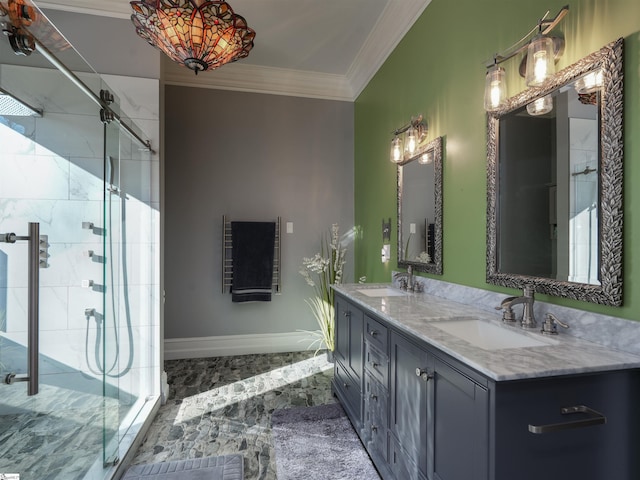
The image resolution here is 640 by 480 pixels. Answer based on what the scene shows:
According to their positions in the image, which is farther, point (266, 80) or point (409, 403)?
point (266, 80)

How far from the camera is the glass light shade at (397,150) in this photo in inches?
102

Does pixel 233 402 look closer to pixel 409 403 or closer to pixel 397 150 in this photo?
Answer: pixel 409 403

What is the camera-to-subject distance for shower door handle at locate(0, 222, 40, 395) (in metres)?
1.31

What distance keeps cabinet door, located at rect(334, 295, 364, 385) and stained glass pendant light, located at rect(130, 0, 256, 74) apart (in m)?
1.56

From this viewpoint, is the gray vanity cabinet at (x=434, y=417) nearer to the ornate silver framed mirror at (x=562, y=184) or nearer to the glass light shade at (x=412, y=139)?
the ornate silver framed mirror at (x=562, y=184)

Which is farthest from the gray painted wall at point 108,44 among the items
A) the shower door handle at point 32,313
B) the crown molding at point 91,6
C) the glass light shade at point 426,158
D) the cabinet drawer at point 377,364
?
the cabinet drawer at point 377,364

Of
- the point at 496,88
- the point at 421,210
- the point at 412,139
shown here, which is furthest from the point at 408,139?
the point at 496,88

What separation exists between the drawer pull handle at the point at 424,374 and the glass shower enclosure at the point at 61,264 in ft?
4.82

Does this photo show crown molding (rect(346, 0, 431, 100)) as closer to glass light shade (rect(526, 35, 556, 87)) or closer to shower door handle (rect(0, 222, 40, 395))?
glass light shade (rect(526, 35, 556, 87))

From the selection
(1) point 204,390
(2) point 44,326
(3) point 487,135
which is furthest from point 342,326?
(2) point 44,326

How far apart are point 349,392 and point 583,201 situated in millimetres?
1691

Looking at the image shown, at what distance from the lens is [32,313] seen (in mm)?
1324

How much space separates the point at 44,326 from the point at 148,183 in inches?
50.3

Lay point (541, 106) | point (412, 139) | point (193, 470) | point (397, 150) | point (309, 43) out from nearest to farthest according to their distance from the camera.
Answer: point (541, 106) < point (193, 470) < point (412, 139) < point (397, 150) < point (309, 43)
